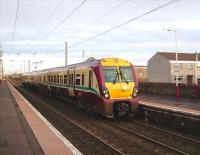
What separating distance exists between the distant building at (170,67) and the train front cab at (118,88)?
53.3m

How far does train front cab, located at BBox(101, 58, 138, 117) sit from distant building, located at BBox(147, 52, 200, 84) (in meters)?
53.3

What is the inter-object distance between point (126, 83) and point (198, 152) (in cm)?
710

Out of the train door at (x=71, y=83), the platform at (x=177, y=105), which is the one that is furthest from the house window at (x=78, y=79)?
the platform at (x=177, y=105)

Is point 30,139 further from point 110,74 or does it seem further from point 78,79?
point 78,79

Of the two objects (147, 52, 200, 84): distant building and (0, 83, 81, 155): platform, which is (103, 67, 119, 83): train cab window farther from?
(147, 52, 200, 84): distant building

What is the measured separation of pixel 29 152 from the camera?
9.90 m

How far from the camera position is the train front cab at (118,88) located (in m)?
16.8

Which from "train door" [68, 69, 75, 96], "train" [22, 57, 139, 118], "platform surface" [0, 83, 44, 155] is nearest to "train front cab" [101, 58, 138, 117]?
"train" [22, 57, 139, 118]

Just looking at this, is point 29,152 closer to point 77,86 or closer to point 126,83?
point 126,83

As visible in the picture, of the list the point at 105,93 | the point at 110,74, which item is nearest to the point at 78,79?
the point at 110,74

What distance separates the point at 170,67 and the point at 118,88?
57.3 meters

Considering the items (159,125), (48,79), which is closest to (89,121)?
(159,125)

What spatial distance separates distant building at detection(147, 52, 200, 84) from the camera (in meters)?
72.2

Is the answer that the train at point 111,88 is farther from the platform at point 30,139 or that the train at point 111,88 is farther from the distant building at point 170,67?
the distant building at point 170,67
